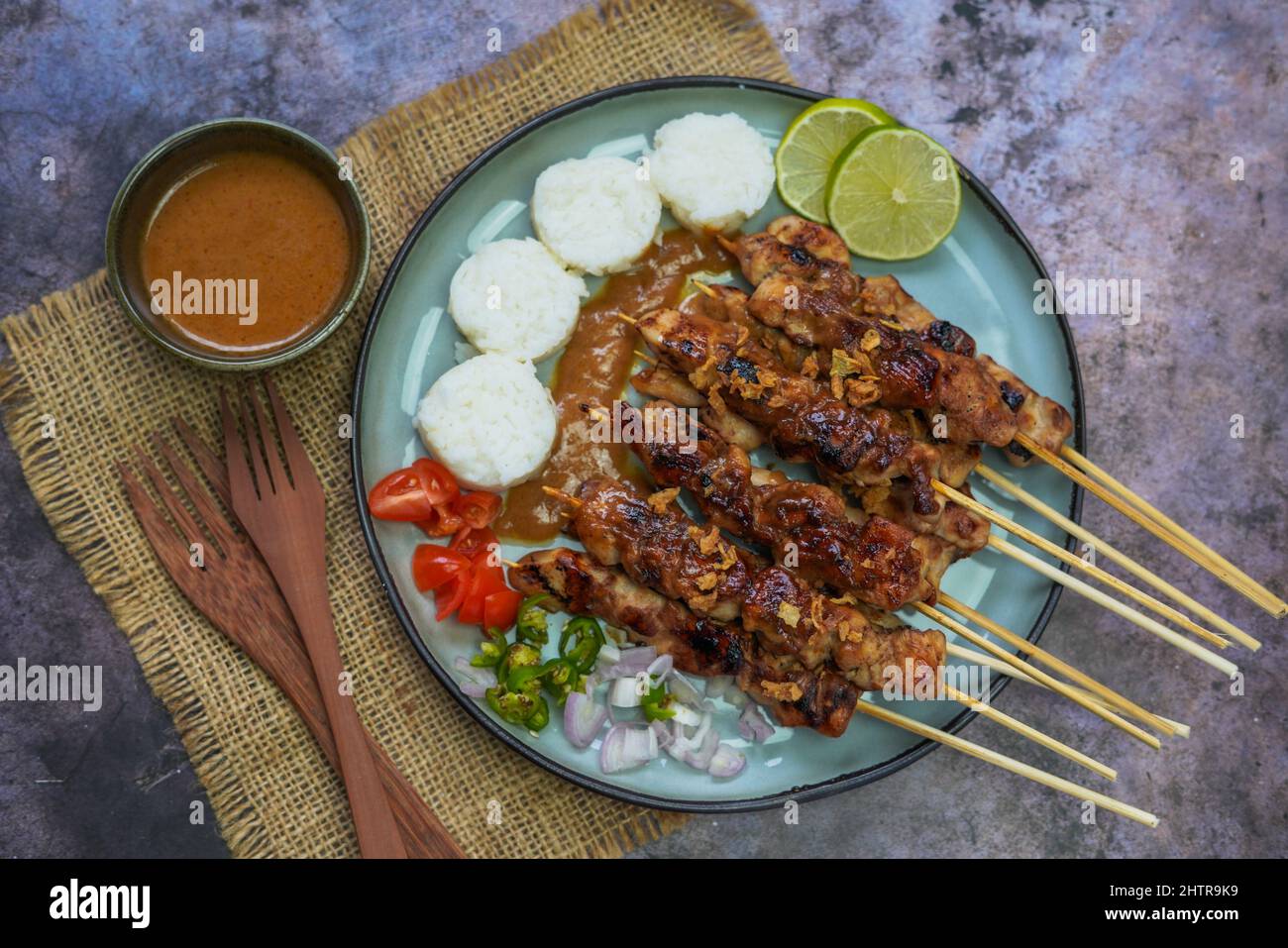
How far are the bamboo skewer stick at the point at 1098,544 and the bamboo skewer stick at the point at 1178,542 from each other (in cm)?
15

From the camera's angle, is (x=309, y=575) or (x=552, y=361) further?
(x=552, y=361)

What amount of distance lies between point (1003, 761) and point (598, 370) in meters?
2.32

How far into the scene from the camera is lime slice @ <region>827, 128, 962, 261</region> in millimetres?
4367

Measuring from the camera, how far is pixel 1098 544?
4238 millimetres

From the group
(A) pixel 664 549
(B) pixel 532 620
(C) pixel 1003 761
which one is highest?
(A) pixel 664 549

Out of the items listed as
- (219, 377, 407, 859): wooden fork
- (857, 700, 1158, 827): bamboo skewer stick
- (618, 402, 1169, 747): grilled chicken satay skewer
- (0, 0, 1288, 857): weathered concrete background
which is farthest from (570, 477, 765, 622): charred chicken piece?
(0, 0, 1288, 857): weathered concrete background

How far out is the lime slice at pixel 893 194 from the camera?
4.37 metres

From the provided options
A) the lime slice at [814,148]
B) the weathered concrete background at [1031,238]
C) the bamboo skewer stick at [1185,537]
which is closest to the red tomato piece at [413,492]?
the weathered concrete background at [1031,238]

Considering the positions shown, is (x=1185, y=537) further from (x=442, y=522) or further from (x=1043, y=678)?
(x=442, y=522)

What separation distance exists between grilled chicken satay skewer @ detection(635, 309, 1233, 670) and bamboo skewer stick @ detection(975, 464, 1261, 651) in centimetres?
18

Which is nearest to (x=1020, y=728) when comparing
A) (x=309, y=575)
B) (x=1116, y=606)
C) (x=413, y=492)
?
(x=1116, y=606)

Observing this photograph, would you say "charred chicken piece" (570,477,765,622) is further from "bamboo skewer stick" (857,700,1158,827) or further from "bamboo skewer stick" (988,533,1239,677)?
"bamboo skewer stick" (988,533,1239,677)

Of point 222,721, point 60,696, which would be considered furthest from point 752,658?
point 60,696

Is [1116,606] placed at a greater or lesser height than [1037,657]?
greater
